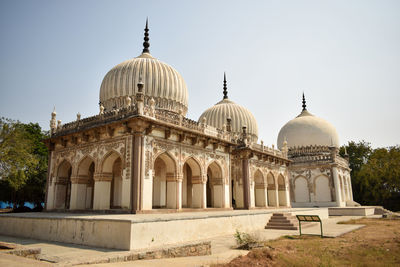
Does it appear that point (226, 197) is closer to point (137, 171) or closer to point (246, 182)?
point (246, 182)

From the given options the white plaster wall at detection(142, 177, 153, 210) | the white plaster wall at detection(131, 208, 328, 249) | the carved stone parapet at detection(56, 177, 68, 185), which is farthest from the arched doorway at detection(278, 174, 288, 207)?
the carved stone parapet at detection(56, 177, 68, 185)

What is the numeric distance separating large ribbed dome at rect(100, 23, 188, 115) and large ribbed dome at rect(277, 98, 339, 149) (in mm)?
18402

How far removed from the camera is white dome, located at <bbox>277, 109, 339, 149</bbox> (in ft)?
112

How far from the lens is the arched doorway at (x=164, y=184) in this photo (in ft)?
50.3

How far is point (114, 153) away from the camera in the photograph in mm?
14820

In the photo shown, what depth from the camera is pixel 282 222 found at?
53.5 feet

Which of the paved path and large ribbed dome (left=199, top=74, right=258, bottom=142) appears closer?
the paved path

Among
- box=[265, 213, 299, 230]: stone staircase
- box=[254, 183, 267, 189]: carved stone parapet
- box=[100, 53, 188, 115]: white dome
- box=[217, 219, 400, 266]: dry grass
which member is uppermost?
box=[100, 53, 188, 115]: white dome

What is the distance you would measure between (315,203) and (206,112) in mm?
13887

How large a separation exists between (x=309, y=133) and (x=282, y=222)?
2025 centimetres

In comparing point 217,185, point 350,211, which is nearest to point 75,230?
point 217,185

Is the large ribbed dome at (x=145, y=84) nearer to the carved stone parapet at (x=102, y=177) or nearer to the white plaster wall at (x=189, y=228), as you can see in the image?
the carved stone parapet at (x=102, y=177)

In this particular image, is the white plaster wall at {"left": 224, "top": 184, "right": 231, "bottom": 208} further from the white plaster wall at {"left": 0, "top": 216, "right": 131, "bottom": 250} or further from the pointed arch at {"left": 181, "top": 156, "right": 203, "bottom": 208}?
the white plaster wall at {"left": 0, "top": 216, "right": 131, "bottom": 250}

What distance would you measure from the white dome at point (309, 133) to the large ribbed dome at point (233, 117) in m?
6.68
